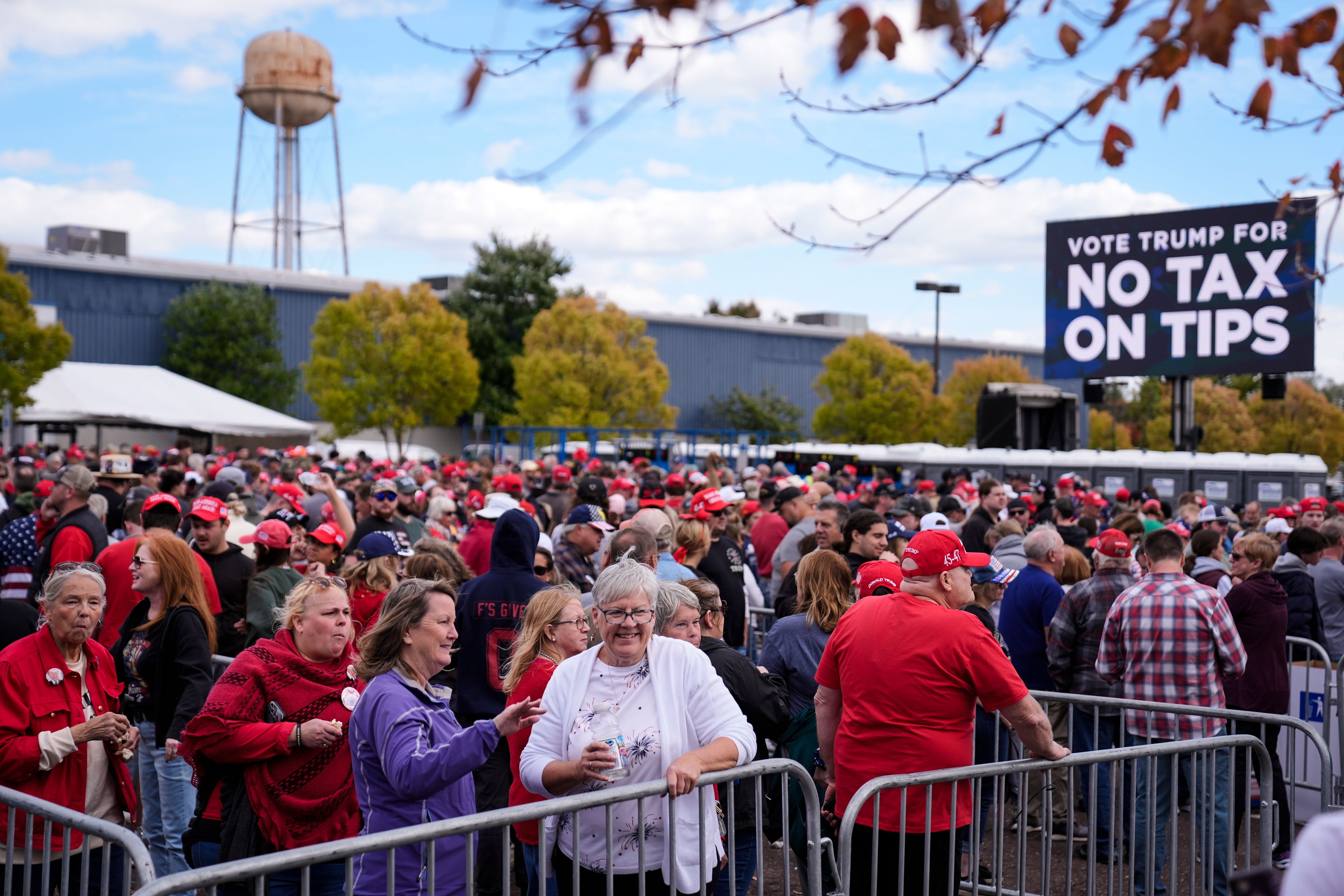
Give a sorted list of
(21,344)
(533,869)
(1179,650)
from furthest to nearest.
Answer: (21,344) → (1179,650) → (533,869)

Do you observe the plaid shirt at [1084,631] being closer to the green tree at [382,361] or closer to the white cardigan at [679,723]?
the white cardigan at [679,723]

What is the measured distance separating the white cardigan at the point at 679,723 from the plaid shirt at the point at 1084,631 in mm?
3833

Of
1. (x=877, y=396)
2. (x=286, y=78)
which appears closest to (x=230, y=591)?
(x=877, y=396)

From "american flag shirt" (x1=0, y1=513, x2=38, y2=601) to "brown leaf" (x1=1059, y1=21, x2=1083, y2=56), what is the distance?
855 centimetres

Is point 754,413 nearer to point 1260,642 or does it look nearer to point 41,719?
point 1260,642

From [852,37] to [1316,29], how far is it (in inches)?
38.3

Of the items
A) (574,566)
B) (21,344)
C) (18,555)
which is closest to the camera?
(574,566)

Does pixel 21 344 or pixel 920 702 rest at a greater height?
pixel 21 344

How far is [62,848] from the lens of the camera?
4.49 metres

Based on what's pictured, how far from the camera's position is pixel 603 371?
4888cm

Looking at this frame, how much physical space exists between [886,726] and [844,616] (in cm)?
49

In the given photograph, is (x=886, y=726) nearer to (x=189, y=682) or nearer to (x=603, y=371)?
(x=189, y=682)

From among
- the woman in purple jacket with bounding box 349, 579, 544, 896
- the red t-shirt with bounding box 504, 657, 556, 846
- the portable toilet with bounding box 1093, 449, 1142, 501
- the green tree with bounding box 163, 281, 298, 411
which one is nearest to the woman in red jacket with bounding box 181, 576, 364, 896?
the woman in purple jacket with bounding box 349, 579, 544, 896

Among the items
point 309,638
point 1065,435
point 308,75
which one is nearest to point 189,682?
point 309,638
